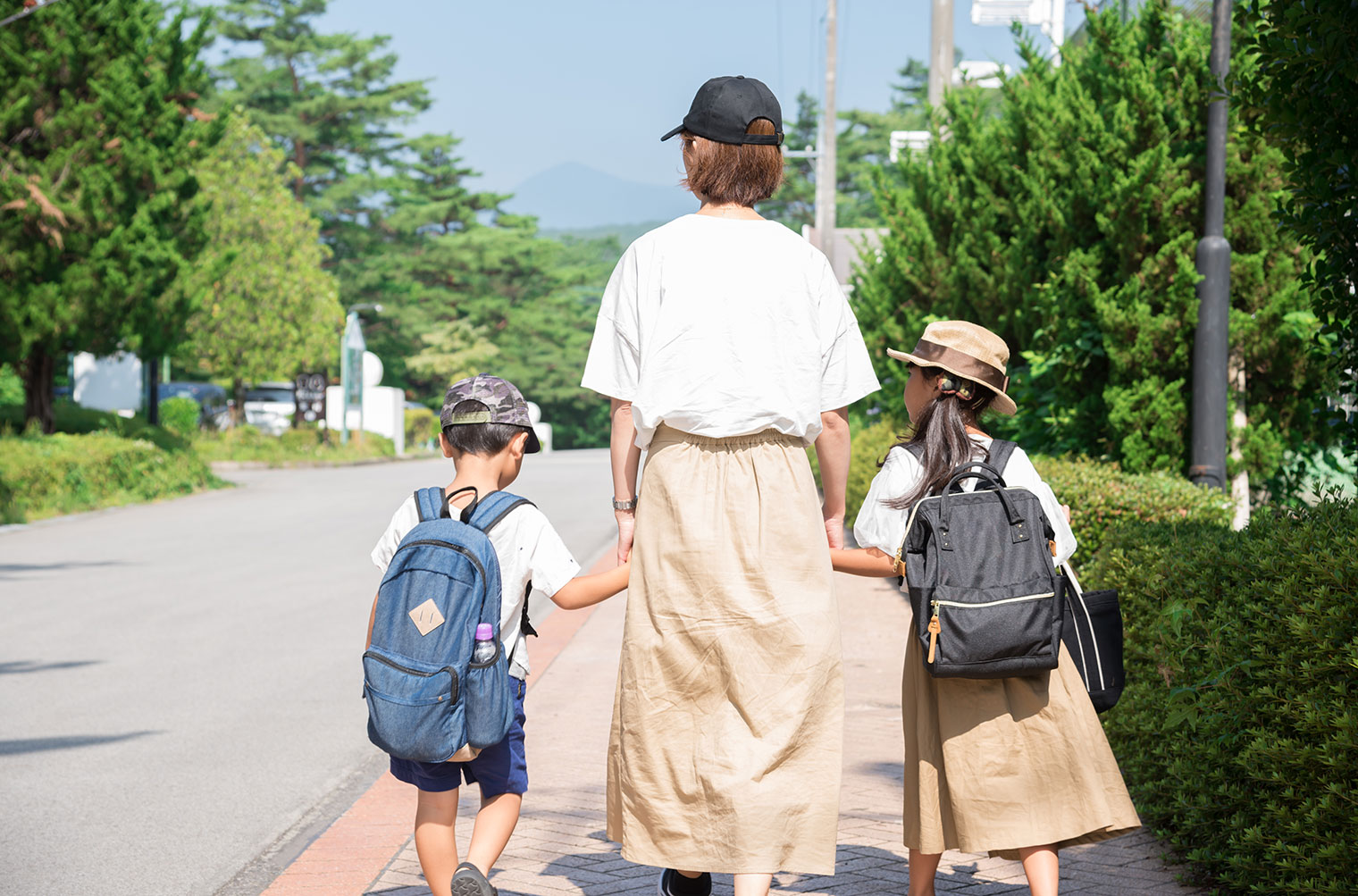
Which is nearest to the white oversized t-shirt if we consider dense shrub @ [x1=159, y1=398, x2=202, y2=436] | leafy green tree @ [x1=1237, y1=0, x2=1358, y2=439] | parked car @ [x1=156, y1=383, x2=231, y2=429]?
leafy green tree @ [x1=1237, y1=0, x2=1358, y2=439]

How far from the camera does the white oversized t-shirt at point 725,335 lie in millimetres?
3025

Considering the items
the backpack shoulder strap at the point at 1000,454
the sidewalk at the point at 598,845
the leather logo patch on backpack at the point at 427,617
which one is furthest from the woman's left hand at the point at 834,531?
the sidewalk at the point at 598,845

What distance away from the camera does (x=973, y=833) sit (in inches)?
128

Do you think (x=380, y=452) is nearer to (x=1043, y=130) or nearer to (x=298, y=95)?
(x=298, y=95)

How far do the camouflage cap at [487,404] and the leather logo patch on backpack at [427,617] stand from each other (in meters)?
0.48

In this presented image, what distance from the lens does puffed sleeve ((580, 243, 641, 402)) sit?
3139 millimetres

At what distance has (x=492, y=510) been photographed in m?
3.21

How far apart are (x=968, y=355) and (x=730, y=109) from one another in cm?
86

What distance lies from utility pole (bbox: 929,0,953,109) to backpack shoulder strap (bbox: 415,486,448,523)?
13062 mm

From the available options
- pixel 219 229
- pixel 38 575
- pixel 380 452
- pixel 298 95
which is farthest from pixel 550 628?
pixel 298 95

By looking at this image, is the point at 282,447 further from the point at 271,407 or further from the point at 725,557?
the point at 725,557

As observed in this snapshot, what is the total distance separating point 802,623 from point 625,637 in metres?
0.44

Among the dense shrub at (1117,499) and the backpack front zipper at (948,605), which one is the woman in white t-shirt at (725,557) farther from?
the dense shrub at (1117,499)

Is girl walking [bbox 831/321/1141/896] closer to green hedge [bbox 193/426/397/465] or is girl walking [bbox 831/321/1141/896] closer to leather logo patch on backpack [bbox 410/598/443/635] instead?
leather logo patch on backpack [bbox 410/598/443/635]
